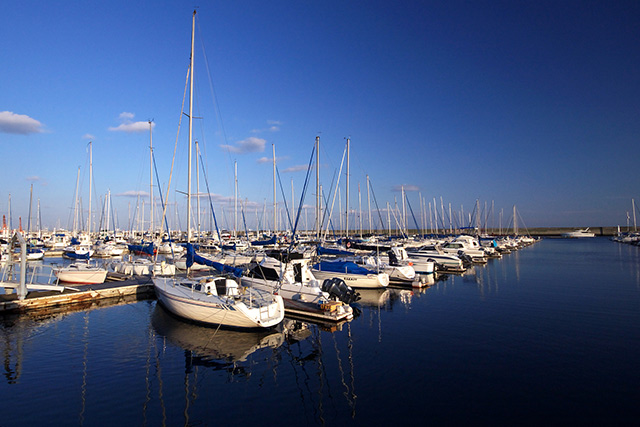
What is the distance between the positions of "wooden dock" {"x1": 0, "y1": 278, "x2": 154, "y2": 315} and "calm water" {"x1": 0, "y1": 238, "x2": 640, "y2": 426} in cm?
168

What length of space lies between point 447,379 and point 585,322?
11.1m

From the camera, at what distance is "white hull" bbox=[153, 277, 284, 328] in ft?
50.0

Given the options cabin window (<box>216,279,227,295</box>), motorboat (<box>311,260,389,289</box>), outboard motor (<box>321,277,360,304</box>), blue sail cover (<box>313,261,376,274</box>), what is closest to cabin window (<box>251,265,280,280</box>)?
outboard motor (<box>321,277,360,304</box>)

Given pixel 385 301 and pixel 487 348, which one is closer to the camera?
pixel 487 348

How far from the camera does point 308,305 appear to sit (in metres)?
18.9

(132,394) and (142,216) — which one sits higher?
(142,216)

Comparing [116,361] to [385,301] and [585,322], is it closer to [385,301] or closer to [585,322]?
[385,301]

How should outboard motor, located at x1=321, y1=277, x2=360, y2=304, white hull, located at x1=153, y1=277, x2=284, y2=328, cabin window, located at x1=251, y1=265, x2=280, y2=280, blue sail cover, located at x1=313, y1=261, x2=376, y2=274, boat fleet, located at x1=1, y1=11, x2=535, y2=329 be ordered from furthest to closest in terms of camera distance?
blue sail cover, located at x1=313, y1=261, x2=376, y2=274 → cabin window, located at x1=251, y1=265, x2=280, y2=280 → outboard motor, located at x1=321, y1=277, x2=360, y2=304 → boat fleet, located at x1=1, y1=11, x2=535, y2=329 → white hull, located at x1=153, y1=277, x2=284, y2=328

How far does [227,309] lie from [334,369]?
5.71 metres

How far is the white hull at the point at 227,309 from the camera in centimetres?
1525

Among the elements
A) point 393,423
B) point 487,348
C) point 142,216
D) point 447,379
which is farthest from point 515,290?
point 142,216

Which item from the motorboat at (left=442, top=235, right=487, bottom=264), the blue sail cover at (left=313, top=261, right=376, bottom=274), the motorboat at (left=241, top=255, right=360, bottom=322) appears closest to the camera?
the motorboat at (left=241, top=255, right=360, bottom=322)

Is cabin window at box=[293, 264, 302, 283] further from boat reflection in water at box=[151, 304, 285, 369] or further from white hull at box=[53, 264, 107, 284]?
white hull at box=[53, 264, 107, 284]

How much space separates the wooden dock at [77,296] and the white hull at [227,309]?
25.9 feet
